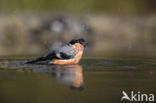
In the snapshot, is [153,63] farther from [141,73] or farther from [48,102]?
[48,102]

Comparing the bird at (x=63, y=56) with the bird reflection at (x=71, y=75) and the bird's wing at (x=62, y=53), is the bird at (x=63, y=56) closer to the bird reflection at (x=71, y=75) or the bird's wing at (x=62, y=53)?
the bird's wing at (x=62, y=53)

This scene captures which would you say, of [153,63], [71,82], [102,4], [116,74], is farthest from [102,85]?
[102,4]

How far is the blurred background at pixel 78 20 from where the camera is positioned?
73.7 ft

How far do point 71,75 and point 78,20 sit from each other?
13.9 m

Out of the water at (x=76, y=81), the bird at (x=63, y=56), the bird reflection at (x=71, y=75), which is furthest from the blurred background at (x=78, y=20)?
the bird reflection at (x=71, y=75)

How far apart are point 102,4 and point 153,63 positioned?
35.4ft

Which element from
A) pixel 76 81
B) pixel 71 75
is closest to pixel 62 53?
pixel 71 75

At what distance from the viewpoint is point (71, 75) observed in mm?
9961

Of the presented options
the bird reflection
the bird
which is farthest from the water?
the bird

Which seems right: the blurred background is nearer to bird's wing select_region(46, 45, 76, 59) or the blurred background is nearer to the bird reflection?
bird's wing select_region(46, 45, 76, 59)

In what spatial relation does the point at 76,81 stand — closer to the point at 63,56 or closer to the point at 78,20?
the point at 63,56

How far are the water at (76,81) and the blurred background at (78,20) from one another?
1015 cm

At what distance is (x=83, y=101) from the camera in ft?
24.0

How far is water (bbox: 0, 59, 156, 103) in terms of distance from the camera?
7821mm
